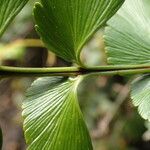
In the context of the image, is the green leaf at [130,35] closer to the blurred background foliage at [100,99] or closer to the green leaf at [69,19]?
the green leaf at [69,19]

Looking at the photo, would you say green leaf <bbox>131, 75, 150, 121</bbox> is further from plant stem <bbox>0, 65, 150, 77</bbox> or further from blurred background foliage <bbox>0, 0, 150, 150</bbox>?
blurred background foliage <bbox>0, 0, 150, 150</bbox>

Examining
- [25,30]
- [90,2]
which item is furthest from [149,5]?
[25,30]

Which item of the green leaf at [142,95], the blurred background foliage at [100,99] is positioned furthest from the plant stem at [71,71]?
the blurred background foliage at [100,99]

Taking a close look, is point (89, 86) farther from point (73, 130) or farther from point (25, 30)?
point (73, 130)

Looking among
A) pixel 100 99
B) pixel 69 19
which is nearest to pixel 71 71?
pixel 69 19

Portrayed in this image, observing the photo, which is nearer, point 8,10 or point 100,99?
point 8,10

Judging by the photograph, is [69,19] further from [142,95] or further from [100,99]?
[100,99]

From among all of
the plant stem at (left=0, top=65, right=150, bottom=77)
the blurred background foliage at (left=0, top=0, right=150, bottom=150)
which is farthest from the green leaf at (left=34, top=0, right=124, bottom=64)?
the blurred background foliage at (left=0, top=0, right=150, bottom=150)
